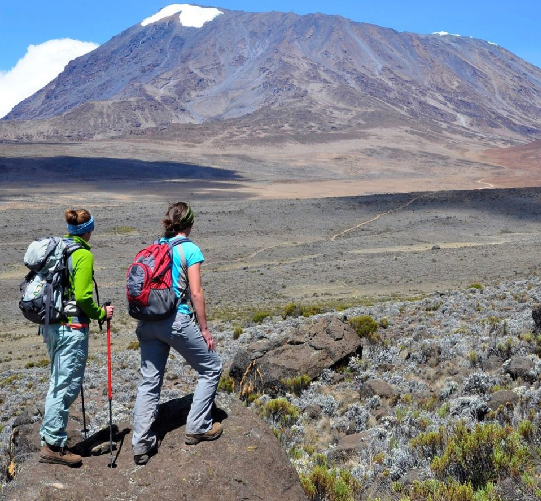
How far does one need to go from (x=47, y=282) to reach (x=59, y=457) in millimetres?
1054

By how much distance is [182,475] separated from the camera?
331cm

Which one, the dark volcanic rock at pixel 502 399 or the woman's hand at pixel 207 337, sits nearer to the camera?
the woman's hand at pixel 207 337

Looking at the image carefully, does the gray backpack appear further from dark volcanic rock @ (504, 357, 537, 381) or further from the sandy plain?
the sandy plain

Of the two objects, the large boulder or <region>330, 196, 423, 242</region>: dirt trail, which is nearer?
the large boulder

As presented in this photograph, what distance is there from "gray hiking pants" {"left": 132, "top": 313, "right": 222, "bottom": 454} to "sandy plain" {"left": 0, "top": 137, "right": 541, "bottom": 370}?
9313mm

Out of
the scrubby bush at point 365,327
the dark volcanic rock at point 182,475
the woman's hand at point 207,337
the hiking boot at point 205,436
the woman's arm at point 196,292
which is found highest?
the woman's arm at point 196,292

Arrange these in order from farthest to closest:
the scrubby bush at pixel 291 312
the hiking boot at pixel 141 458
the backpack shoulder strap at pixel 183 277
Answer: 1. the scrubby bush at pixel 291 312
2. the backpack shoulder strap at pixel 183 277
3. the hiking boot at pixel 141 458

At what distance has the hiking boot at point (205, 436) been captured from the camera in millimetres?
3566

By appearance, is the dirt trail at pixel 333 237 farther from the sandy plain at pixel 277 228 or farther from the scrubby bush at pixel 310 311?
the scrubby bush at pixel 310 311

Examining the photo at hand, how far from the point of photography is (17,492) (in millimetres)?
3135

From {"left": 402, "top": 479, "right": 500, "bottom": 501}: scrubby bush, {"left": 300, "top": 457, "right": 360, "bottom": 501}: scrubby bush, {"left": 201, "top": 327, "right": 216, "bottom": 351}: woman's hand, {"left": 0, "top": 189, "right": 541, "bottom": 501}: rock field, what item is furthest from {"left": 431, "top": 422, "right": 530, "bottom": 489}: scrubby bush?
{"left": 201, "top": 327, "right": 216, "bottom": 351}: woman's hand

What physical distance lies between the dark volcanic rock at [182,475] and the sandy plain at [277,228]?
30.9 ft

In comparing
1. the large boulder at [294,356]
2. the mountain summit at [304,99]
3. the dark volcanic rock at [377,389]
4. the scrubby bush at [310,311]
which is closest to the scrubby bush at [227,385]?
the large boulder at [294,356]

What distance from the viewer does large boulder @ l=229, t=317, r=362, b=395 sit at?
6680mm
